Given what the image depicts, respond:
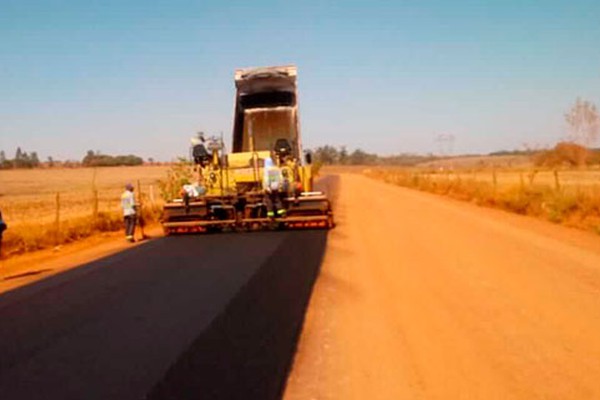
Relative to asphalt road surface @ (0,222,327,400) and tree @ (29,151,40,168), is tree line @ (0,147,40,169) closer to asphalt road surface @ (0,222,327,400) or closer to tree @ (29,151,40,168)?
tree @ (29,151,40,168)

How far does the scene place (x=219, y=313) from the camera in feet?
25.6

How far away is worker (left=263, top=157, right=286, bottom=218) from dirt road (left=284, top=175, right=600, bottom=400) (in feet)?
12.2

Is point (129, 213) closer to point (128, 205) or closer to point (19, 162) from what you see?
point (128, 205)

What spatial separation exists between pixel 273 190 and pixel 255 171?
5.03 ft

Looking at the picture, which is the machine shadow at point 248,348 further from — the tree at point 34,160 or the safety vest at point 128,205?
the tree at point 34,160

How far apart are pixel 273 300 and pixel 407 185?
47.5m

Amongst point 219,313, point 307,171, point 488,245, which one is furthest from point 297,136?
point 219,313

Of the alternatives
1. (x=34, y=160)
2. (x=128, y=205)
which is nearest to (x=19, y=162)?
(x=34, y=160)

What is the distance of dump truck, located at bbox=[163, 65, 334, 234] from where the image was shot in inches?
686

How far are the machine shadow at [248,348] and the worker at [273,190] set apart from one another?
22.2 ft

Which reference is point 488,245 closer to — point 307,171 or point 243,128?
point 307,171

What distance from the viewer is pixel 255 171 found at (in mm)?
18344

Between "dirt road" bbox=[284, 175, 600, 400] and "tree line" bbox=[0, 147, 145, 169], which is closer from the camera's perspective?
"dirt road" bbox=[284, 175, 600, 400]

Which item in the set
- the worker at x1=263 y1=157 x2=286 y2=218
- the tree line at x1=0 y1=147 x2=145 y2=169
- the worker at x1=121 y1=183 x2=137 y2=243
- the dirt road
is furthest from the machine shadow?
the tree line at x1=0 y1=147 x2=145 y2=169
